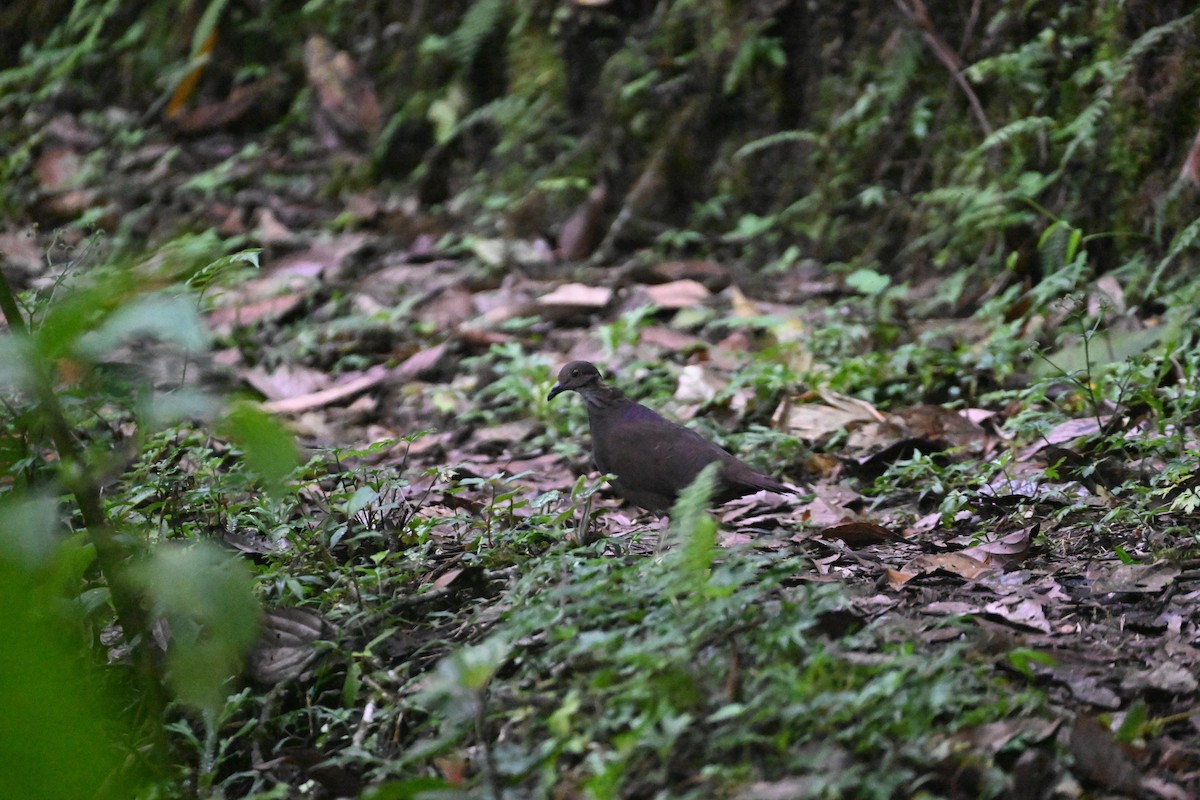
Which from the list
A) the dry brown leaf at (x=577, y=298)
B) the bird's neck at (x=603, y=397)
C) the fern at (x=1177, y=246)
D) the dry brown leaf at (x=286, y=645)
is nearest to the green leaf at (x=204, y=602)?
the dry brown leaf at (x=286, y=645)

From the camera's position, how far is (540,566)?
3357 mm

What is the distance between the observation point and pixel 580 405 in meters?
6.12

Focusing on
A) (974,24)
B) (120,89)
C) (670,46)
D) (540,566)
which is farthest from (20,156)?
(540,566)

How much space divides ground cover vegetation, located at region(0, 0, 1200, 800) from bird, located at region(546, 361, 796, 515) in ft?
0.59

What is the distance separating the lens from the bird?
4527 millimetres

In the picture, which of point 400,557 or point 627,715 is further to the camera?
point 400,557

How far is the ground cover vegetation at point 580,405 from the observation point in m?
2.51

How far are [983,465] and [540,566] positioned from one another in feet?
6.82

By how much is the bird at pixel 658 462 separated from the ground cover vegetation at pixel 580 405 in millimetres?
→ 179

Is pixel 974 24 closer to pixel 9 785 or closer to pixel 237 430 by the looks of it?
pixel 237 430

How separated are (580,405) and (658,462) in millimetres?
1547

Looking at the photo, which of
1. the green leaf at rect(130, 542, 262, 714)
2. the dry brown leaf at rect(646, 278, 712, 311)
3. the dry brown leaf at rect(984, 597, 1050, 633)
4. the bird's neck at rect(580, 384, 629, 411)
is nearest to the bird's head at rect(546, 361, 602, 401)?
the bird's neck at rect(580, 384, 629, 411)

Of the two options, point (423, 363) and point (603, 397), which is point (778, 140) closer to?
point (423, 363)

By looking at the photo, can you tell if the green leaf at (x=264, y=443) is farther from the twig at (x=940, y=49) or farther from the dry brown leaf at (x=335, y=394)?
the twig at (x=940, y=49)
